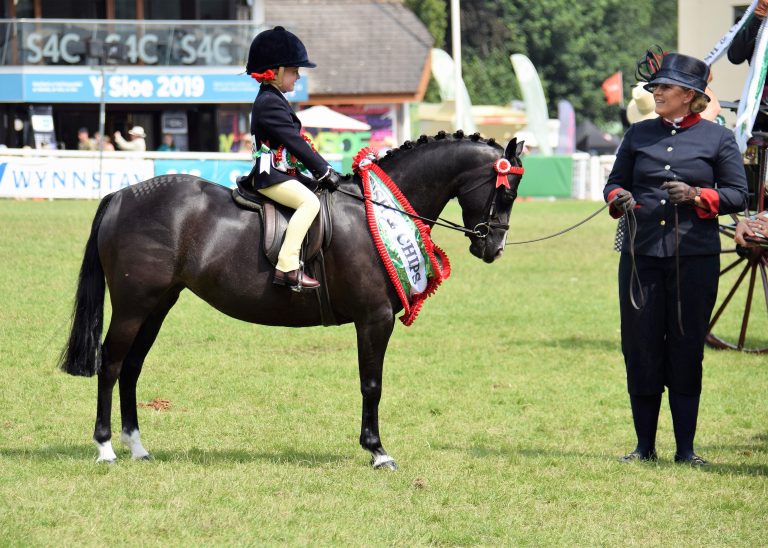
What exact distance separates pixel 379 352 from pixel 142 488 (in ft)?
5.47

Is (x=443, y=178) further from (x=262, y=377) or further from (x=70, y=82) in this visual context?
(x=70, y=82)

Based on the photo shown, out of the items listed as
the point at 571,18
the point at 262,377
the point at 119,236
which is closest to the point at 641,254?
the point at 119,236

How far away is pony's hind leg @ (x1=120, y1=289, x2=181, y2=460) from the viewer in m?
7.39

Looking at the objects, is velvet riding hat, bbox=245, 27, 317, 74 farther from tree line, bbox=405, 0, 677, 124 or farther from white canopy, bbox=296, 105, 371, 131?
tree line, bbox=405, 0, 677, 124

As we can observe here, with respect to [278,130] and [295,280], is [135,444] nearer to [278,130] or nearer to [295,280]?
[295,280]

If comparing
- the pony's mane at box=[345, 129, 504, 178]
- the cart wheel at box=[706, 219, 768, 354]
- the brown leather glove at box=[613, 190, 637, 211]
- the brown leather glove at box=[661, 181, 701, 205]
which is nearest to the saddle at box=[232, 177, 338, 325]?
the pony's mane at box=[345, 129, 504, 178]

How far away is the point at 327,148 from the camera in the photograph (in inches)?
1523

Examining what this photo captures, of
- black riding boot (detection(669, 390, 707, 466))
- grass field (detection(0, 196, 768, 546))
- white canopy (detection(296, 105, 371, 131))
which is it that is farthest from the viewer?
white canopy (detection(296, 105, 371, 131))

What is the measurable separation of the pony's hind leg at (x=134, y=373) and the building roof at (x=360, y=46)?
34.3 metres

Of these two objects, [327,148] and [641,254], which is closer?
[641,254]

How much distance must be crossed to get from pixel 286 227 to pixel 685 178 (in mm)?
2416

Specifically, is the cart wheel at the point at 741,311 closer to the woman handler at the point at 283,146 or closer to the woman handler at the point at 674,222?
the woman handler at the point at 674,222

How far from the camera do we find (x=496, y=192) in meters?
7.26

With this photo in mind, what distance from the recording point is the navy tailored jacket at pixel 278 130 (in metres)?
6.98
